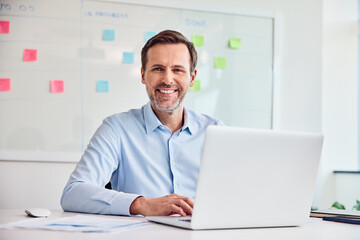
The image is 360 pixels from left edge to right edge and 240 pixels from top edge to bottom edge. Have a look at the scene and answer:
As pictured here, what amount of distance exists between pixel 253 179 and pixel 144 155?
2.84 feet

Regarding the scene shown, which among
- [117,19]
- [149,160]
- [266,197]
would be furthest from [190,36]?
[266,197]

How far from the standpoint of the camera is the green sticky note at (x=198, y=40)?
3215mm

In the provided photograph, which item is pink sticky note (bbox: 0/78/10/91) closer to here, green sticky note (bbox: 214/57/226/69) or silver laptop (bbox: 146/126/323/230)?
green sticky note (bbox: 214/57/226/69)

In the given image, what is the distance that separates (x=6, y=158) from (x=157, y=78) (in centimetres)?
133

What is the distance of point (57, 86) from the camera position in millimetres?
2936


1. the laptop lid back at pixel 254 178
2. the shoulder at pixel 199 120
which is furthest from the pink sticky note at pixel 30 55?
the laptop lid back at pixel 254 178

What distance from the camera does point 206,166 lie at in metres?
0.98

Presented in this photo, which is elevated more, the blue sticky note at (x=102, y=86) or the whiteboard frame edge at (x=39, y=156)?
Answer: the blue sticky note at (x=102, y=86)

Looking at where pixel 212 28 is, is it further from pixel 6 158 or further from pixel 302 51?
pixel 6 158

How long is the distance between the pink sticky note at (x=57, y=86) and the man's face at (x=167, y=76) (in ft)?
3.59

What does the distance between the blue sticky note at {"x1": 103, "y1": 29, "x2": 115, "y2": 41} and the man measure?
3.41 feet

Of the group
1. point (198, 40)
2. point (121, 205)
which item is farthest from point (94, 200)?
point (198, 40)

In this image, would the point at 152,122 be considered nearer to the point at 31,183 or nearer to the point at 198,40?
the point at 31,183

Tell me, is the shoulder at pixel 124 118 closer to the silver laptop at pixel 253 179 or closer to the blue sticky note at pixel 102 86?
the silver laptop at pixel 253 179
